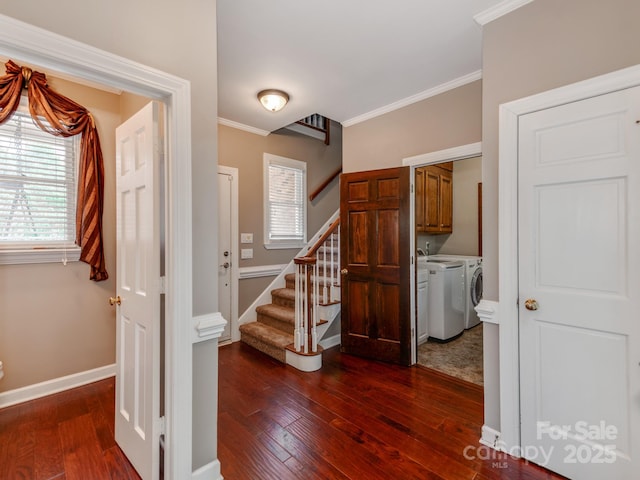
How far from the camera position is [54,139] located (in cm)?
248

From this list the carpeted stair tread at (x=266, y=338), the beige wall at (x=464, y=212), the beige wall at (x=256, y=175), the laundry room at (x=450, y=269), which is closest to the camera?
the carpeted stair tread at (x=266, y=338)

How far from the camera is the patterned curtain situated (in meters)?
2.31

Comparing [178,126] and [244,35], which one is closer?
[178,126]

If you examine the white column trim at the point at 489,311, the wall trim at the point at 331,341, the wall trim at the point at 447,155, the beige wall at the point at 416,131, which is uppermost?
the beige wall at the point at 416,131

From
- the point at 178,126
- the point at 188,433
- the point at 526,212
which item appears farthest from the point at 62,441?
the point at 526,212

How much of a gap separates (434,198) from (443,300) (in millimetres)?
1620

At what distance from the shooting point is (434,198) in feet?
14.4

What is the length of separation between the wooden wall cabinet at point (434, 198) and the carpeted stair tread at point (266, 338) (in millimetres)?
2221

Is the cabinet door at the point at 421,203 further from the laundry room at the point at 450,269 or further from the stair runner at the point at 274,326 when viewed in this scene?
the stair runner at the point at 274,326

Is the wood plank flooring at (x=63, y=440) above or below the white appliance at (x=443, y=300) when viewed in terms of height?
below

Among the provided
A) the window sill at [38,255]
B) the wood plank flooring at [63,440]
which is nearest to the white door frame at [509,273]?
the wood plank flooring at [63,440]

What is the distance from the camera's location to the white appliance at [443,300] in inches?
141

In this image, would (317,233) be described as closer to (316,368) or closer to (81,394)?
(316,368)

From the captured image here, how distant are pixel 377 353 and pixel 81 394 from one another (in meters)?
2.72
